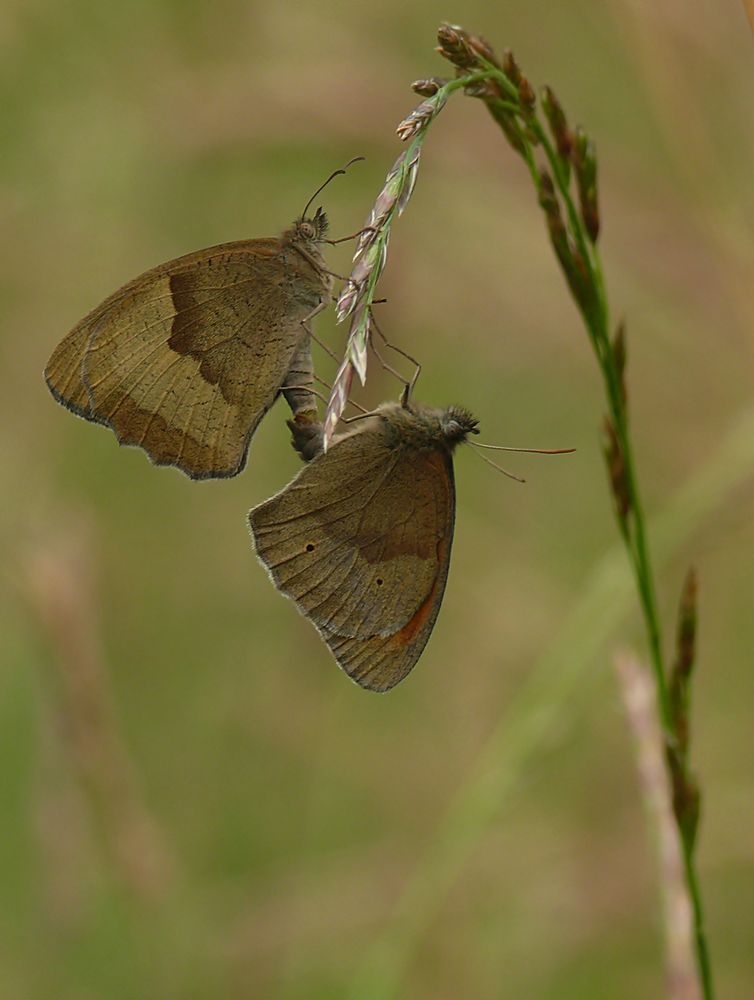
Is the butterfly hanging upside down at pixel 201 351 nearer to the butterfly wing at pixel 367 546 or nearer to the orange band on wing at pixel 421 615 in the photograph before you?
the butterfly wing at pixel 367 546

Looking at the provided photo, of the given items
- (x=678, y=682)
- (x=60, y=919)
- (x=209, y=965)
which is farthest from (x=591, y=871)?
(x=678, y=682)

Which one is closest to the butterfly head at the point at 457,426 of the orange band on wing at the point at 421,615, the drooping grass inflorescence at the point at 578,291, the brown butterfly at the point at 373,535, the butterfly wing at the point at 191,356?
the brown butterfly at the point at 373,535

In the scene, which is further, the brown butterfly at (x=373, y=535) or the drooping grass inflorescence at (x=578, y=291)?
the brown butterfly at (x=373, y=535)

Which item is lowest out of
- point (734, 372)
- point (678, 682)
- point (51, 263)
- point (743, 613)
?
point (743, 613)

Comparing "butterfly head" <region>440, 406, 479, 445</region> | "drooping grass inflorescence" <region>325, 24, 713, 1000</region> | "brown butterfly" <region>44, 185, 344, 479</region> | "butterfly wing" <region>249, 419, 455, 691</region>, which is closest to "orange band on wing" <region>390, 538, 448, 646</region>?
"butterfly wing" <region>249, 419, 455, 691</region>

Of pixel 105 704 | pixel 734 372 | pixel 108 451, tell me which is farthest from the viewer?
pixel 108 451

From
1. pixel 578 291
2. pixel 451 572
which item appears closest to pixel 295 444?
pixel 578 291

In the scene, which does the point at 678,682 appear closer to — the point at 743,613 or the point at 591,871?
the point at 591,871
